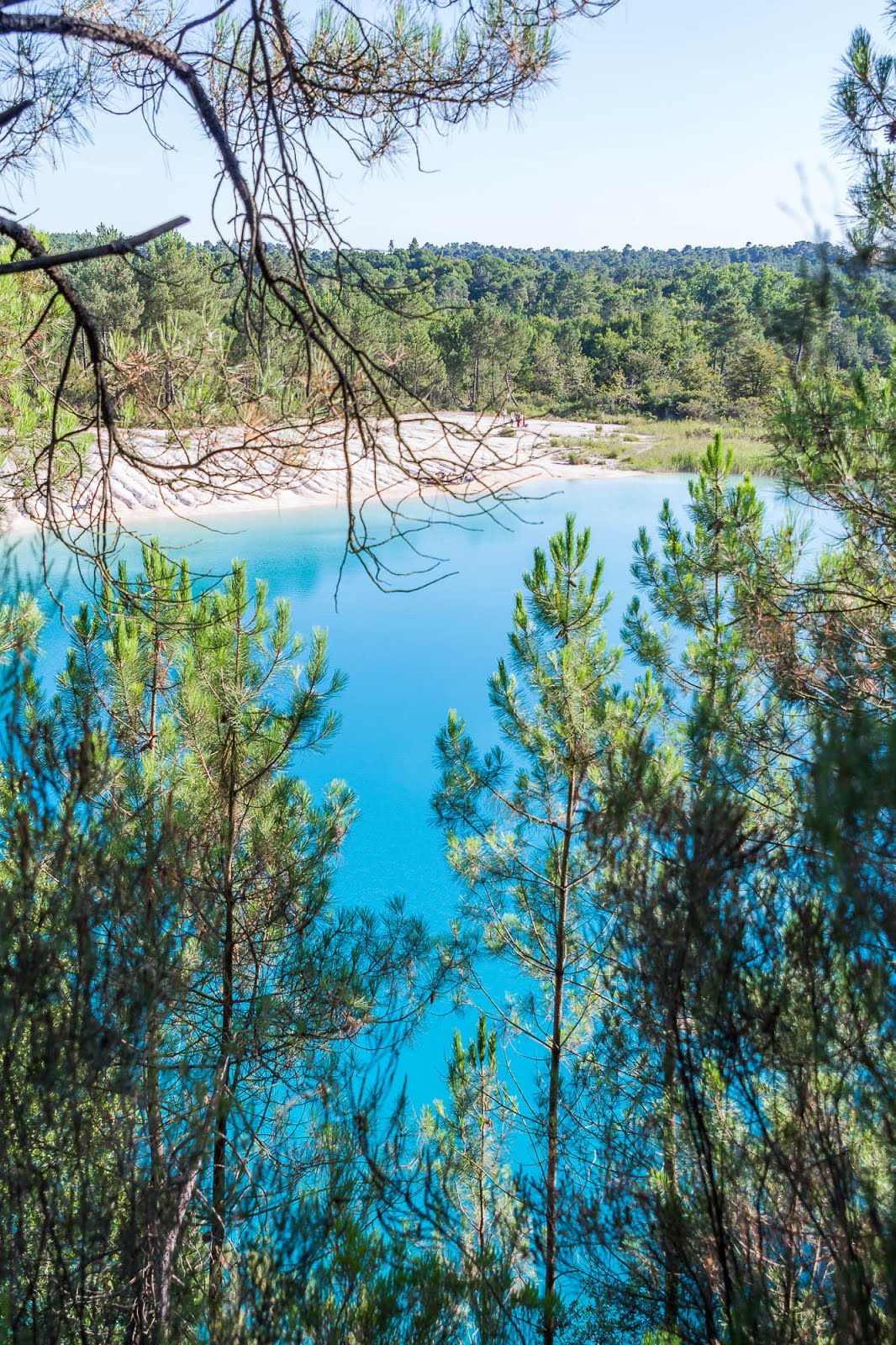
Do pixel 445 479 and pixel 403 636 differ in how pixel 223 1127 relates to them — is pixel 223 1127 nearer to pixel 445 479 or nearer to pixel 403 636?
pixel 445 479

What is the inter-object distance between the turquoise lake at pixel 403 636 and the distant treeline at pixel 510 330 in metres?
0.75

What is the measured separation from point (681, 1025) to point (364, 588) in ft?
42.2

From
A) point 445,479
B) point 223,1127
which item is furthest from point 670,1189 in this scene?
point 223,1127

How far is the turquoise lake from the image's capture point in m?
7.50

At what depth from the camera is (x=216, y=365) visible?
212 centimetres

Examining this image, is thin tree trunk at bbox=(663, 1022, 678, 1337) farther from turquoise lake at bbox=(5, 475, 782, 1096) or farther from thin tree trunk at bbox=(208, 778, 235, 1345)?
turquoise lake at bbox=(5, 475, 782, 1096)

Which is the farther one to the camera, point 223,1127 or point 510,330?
point 510,330

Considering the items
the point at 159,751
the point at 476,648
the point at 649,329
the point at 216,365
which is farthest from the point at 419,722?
the point at 649,329

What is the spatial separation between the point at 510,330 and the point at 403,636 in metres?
17.9

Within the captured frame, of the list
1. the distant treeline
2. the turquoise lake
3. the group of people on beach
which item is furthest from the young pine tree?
the group of people on beach

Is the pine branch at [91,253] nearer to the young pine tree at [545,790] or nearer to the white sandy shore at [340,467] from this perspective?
the white sandy shore at [340,467]

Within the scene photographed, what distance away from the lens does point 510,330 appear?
27594mm

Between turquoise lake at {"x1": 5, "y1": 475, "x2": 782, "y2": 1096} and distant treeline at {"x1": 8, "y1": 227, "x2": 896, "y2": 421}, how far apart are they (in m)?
0.75

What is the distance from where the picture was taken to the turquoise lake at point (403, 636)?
7.50 meters
